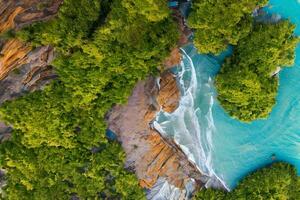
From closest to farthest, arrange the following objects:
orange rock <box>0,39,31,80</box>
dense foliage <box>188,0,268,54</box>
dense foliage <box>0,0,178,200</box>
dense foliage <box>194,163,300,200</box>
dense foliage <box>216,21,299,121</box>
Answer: dense foliage <box>188,0,268,54</box>, dense foliage <box>0,0,178,200</box>, orange rock <box>0,39,31,80</box>, dense foliage <box>216,21,299,121</box>, dense foliage <box>194,163,300,200</box>

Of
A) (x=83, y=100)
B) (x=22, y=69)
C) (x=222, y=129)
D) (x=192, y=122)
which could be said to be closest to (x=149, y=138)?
(x=192, y=122)

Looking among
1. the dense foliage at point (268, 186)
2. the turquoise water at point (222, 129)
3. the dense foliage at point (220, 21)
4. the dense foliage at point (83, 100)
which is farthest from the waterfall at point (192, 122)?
the dense foliage at point (220, 21)

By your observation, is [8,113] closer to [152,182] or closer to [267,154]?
[152,182]

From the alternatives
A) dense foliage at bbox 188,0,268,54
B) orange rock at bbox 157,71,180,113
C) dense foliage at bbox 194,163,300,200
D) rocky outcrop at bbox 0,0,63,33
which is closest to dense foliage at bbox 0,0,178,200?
rocky outcrop at bbox 0,0,63,33

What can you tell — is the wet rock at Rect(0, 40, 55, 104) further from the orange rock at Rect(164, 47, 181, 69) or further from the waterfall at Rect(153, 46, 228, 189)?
the waterfall at Rect(153, 46, 228, 189)

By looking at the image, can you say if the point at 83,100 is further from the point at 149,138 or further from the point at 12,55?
the point at 149,138

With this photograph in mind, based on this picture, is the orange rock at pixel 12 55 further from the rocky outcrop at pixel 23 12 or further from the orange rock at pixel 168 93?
the orange rock at pixel 168 93
